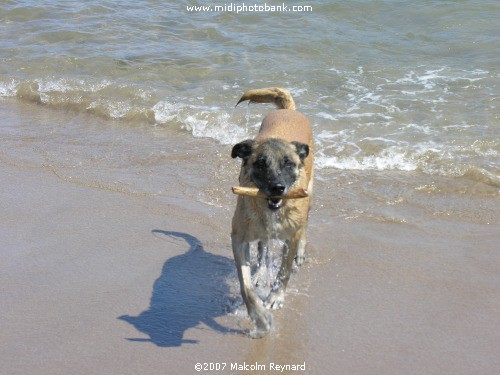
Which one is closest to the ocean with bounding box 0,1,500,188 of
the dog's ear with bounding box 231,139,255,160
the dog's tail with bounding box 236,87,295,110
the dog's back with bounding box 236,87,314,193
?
the dog's tail with bounding box 236,87,295,110

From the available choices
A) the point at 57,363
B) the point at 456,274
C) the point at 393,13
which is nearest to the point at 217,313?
the point at 57,363

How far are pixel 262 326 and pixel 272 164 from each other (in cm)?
135

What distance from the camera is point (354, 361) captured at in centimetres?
537

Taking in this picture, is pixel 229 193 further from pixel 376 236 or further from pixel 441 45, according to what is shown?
pixel 441 45

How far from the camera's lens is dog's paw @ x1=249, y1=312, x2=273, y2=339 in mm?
5730

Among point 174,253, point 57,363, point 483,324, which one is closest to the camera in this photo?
point 57,363

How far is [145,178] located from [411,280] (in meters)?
3.89

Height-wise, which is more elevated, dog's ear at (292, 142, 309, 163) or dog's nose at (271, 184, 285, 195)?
dog's ear at (292, 142, 309, 163)

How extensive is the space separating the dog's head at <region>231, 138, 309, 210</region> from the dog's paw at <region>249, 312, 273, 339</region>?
2.99 feet

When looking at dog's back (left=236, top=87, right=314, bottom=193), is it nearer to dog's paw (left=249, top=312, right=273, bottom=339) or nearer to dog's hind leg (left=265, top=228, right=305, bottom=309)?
dog's hind leg (left=265, top=228, right=305, bottom=309)

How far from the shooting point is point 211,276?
6.78 metres

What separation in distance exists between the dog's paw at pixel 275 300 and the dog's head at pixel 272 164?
81cm

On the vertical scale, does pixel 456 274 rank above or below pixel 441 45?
below

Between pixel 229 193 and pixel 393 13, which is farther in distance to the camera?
pixel 393 13
